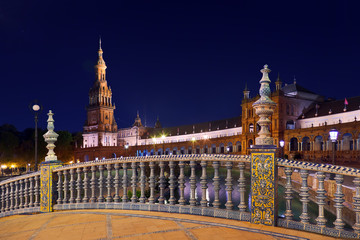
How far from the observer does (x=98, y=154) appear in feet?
300

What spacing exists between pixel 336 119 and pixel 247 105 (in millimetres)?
18479

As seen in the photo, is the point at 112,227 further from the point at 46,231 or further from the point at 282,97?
the point at 282,97

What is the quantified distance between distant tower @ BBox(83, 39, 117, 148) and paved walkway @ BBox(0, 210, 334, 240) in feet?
314

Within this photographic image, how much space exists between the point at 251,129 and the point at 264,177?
2430 inches

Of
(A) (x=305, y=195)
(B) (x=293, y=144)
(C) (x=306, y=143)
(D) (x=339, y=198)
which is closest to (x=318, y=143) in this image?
(C) (x=306, y=143)

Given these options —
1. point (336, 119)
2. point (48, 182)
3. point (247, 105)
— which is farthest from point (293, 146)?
point (48, 182)

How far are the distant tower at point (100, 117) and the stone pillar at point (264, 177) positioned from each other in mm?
97363

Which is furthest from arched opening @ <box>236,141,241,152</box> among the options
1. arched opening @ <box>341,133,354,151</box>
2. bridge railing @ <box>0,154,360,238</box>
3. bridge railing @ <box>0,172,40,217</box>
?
bridge railing @ <box>0,154,360,238</box>

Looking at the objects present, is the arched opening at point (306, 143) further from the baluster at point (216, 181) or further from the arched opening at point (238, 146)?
the baluster at point (216, 181)

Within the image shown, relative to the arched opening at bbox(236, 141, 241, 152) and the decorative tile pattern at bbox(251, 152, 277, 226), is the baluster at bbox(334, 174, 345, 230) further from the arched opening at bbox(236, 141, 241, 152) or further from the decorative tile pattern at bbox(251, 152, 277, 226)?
the arched opening at bbox(236, 141, 241, 152)

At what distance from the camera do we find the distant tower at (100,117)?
102m

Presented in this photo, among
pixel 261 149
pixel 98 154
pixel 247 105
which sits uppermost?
pixel 247 105

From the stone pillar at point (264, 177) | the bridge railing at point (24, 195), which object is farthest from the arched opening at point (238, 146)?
the stone pillar at point (264, 177)

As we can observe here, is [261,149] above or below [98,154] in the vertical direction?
above
